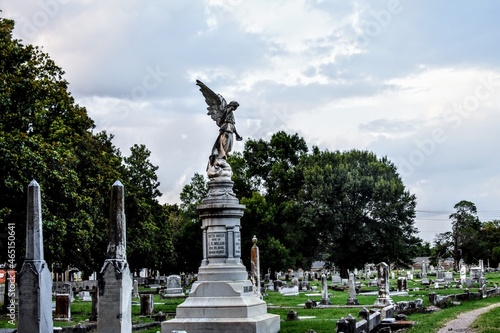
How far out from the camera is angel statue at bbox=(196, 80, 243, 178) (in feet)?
69.9

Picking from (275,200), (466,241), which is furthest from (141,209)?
(466,241)

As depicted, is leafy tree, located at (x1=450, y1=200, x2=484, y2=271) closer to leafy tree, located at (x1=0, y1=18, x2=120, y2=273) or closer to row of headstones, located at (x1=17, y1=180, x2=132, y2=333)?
leafy tree, located at (x1=0, y1=18, x2=120, y2=273)

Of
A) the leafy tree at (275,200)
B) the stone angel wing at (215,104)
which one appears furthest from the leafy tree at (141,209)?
the stone angel wing at (215,104)

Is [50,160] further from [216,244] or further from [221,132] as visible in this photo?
[216,244]

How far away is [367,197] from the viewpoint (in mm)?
58781

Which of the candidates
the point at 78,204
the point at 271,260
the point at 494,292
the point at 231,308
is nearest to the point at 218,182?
the point at 231,308

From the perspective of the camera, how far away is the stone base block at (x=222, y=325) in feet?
59.3

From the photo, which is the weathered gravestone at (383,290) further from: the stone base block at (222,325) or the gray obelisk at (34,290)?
the gray obelisk at (34,290)

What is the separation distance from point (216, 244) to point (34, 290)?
8487 millimetres

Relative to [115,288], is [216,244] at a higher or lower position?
higher

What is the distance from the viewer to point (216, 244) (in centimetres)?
2009

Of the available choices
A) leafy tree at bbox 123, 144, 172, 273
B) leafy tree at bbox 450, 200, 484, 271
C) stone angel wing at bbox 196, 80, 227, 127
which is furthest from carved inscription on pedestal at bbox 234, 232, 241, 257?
leafy tree at bbox 450, 200, 484, 271

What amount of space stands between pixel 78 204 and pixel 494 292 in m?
22.6

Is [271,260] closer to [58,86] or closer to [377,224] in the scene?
[377,224]
